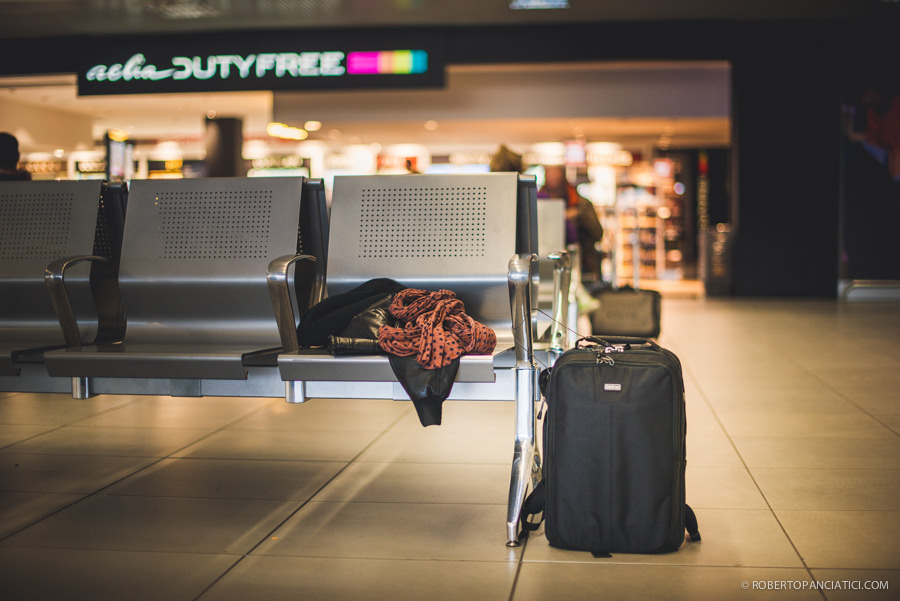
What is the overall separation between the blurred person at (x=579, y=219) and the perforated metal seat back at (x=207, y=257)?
3796 mm

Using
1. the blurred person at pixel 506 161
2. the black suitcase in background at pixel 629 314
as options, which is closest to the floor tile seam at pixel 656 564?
the blurred person at pixel 506 161

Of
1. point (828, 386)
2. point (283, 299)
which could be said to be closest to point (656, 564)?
point (283, 299)

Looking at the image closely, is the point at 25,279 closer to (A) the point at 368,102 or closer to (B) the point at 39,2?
(B) the point at 39,2

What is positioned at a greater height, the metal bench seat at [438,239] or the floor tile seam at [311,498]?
the metal bench seat at [438,239]

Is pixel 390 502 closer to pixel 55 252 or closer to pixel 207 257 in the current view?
pixel 207 257

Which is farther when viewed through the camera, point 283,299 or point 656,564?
point 283,299

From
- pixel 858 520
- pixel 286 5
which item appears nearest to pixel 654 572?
pixel 858 520

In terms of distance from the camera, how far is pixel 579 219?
735 centimetres

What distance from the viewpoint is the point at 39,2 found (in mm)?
10000

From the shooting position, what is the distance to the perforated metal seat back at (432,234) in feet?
9.84

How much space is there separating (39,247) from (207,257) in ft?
2.30

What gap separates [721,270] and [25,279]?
432 inches

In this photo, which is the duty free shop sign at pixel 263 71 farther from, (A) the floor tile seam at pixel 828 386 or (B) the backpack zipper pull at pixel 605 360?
(B) the backpack zipper pull at pixel 605 360

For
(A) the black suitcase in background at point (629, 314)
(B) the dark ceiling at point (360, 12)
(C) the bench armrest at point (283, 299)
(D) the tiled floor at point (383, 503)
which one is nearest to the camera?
(D) the tiled floor at point (383, 503)
